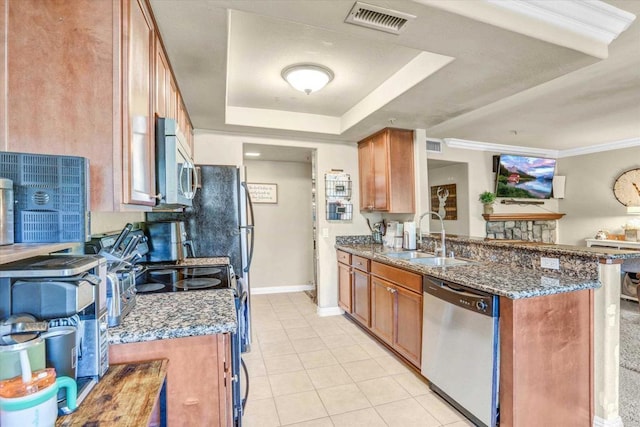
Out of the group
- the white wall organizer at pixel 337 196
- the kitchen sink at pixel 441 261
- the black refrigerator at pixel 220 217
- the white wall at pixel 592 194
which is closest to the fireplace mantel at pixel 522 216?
the white wall at pixel 592 194

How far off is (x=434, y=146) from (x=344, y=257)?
2238mm

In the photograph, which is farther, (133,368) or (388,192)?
(388,192)

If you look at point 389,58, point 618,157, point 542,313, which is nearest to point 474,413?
point 542,313

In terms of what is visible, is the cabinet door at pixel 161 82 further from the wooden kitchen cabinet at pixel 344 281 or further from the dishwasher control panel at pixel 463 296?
the wooden kitchen cabinet at pixel 344 281

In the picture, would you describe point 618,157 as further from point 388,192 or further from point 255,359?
point 255,359

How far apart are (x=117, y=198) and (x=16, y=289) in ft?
1.38

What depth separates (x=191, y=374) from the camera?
47.7 inches

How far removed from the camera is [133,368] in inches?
44.0

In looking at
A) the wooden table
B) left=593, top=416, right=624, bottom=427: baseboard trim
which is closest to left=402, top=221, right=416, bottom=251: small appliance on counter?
left=593, top=416, right=624, bottom=427: baseboard trim

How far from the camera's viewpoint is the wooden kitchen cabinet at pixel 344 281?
371 centimetres

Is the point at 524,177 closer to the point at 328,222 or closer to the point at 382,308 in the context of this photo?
the point at 328,222

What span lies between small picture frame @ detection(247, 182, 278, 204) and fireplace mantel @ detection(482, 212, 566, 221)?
3318 mm

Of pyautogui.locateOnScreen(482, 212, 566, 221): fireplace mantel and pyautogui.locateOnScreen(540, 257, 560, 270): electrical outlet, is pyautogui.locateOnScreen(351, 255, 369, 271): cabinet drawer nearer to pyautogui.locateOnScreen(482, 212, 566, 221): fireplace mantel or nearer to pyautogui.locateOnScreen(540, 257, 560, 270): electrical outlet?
pyautogui.locateOnScreen(540, 257, 560, 270): electrical outlet

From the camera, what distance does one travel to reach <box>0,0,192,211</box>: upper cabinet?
1103 millimetres
